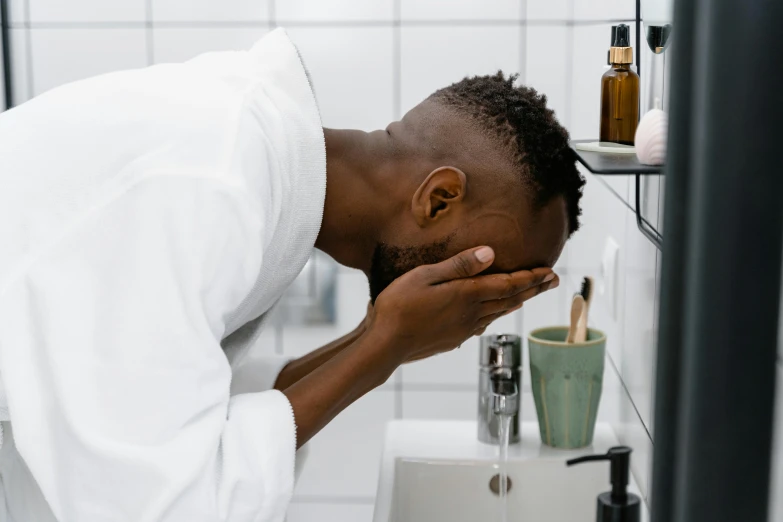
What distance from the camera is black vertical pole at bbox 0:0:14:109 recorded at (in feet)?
6.64

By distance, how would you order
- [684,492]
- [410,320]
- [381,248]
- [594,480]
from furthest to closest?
1. [594,480]
2. [381,248]
3. [410,320]
4. [684,492]

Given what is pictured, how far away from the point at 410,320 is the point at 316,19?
47.6 inches

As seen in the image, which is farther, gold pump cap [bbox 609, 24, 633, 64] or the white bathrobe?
gold pump cap [bbox 609, 24, 633, 64]

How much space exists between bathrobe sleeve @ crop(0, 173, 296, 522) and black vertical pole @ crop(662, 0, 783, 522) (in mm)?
610

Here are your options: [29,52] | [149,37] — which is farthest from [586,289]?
[29,52]

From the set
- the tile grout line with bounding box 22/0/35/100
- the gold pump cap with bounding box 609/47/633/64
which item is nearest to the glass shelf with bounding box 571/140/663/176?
the gold pump cap with bounding box 609/47/633/64

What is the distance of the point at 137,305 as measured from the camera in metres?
0.77

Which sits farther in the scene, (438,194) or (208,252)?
(438,194)

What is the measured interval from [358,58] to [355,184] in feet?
3.26

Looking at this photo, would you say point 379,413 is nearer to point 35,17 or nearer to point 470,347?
point 470,347

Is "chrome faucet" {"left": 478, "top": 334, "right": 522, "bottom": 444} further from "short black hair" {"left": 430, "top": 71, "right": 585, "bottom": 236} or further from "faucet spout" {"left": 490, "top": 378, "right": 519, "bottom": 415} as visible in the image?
"short black hair" {"left": 430, "top": 71, "right": 585, "bottom": 236}

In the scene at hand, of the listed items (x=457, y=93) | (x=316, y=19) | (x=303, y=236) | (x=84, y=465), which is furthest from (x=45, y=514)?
(x=316, y=19)

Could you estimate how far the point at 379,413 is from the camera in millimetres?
2102

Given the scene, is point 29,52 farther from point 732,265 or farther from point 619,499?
point 732,265
